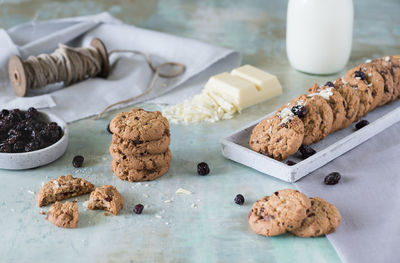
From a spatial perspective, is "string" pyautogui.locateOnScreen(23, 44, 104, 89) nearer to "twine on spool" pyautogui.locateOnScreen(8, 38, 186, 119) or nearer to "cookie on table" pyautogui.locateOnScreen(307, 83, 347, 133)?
"twine on spool" pyautogui.locateOnScreen(8, 38, 186, 119)

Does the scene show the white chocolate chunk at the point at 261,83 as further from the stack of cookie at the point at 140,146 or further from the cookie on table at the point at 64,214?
the cookie on table at the point at 64,214

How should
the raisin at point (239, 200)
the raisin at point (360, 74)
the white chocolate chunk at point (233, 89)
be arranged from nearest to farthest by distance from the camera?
the raisin at point (239, 200) < the raisin at point (360, 74) < the white chocolate chunk at point (233, 89)

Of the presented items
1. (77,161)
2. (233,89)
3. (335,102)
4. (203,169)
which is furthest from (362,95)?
(77,161)

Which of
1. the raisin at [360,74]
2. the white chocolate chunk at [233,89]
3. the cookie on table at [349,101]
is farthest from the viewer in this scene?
the white chocolate chunk at [233,89]

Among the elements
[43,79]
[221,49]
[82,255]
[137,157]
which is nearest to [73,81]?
[43,79]

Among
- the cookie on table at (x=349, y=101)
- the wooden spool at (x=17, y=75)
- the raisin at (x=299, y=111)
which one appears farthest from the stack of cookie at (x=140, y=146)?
the wooden spool at (x=17, y=75)

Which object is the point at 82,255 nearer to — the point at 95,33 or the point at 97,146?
the point at 97,146

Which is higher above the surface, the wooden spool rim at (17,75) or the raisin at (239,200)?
the wooden spool rim at (17,75)
